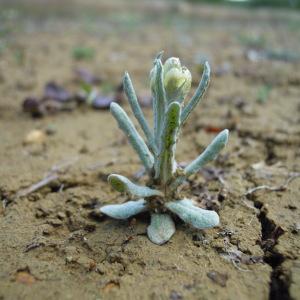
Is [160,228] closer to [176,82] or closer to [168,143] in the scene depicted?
[168,143]

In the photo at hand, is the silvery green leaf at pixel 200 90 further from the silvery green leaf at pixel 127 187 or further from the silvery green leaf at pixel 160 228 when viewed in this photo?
the silvery green leaf at pixel 160 228

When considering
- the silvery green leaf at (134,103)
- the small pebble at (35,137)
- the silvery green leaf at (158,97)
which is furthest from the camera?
the small pebble at (35,137)

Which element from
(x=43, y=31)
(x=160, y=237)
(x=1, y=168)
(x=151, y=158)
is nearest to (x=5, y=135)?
(x=1, y=168)

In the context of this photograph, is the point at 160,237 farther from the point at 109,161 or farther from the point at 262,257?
the point at 109,161

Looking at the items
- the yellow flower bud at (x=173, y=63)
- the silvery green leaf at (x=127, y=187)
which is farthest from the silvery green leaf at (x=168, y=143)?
the yellow flower bud at (x=173, y=63)

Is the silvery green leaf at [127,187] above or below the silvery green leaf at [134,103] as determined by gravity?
below

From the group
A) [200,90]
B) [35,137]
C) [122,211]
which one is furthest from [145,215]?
[35,137]
